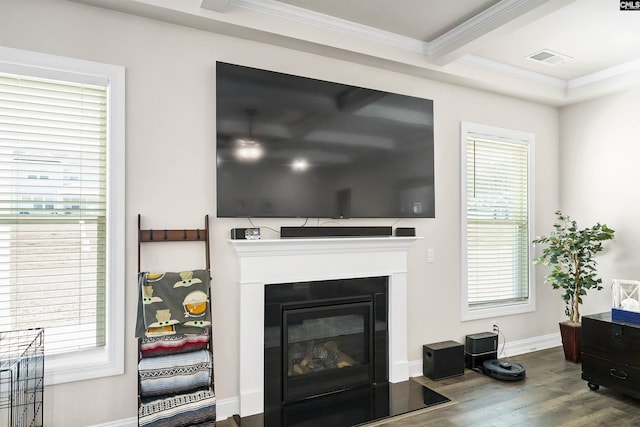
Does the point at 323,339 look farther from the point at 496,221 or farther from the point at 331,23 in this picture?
the point at 331,23

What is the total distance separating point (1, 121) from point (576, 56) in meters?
4.49

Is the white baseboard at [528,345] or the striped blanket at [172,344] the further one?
the white baseboard at [528,345]

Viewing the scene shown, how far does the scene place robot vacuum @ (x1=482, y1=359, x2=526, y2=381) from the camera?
344 cm

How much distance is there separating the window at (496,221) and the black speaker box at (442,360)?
42 centimetres

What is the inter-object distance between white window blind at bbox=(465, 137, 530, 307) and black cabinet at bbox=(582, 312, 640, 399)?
36.3 inches

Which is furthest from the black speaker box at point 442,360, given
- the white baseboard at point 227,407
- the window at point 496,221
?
the white baseboard at point 227,407

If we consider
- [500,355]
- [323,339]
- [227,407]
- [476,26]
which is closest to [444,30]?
[476,26]

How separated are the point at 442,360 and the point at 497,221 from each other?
1582mm

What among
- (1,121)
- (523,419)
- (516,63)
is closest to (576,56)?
(516,63)

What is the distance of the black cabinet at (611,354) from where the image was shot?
2976 mm

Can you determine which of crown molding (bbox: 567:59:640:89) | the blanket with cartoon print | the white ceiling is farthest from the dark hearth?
crown molding (bbox: 567:59:640:89)

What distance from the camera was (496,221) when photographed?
4.16 m

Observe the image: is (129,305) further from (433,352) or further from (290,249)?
Answer: (433,352)

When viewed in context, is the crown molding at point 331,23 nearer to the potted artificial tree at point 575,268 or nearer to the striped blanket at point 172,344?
the striped blanket at point 172,344
